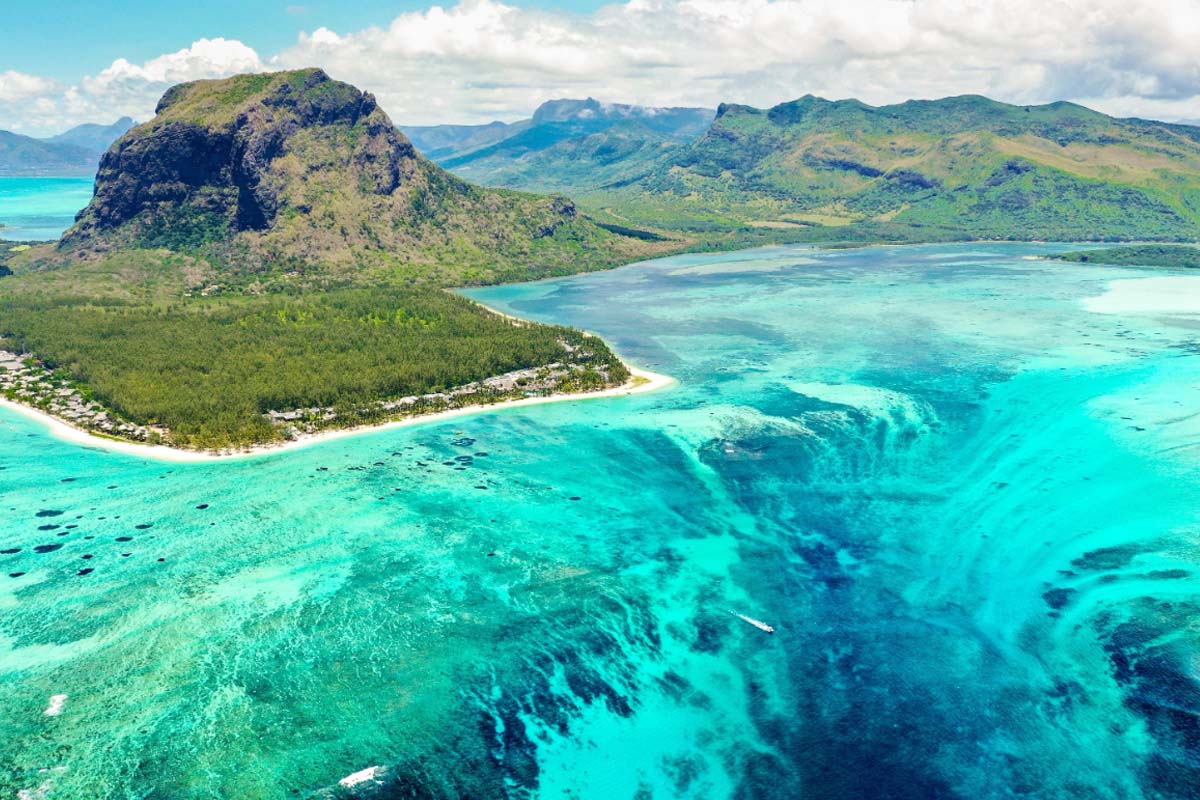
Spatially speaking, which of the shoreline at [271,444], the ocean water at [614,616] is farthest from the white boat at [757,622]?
the shoreline at [271,444]

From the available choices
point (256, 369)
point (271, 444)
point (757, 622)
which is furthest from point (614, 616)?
point (256, 369)

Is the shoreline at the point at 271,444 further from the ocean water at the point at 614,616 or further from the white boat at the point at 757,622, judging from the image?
the white boat at the point at 757,622

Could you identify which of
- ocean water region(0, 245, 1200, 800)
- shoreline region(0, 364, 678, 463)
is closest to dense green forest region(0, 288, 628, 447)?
shoreline region(0, 364, 678, 463)

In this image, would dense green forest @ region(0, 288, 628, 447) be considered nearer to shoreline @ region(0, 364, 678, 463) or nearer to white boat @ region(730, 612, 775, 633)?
shoreline @ region(0, 364, 678, 463)

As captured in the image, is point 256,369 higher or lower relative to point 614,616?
higher

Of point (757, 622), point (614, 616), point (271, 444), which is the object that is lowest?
point (614, 616)

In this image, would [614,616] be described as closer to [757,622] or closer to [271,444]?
[757,622]
